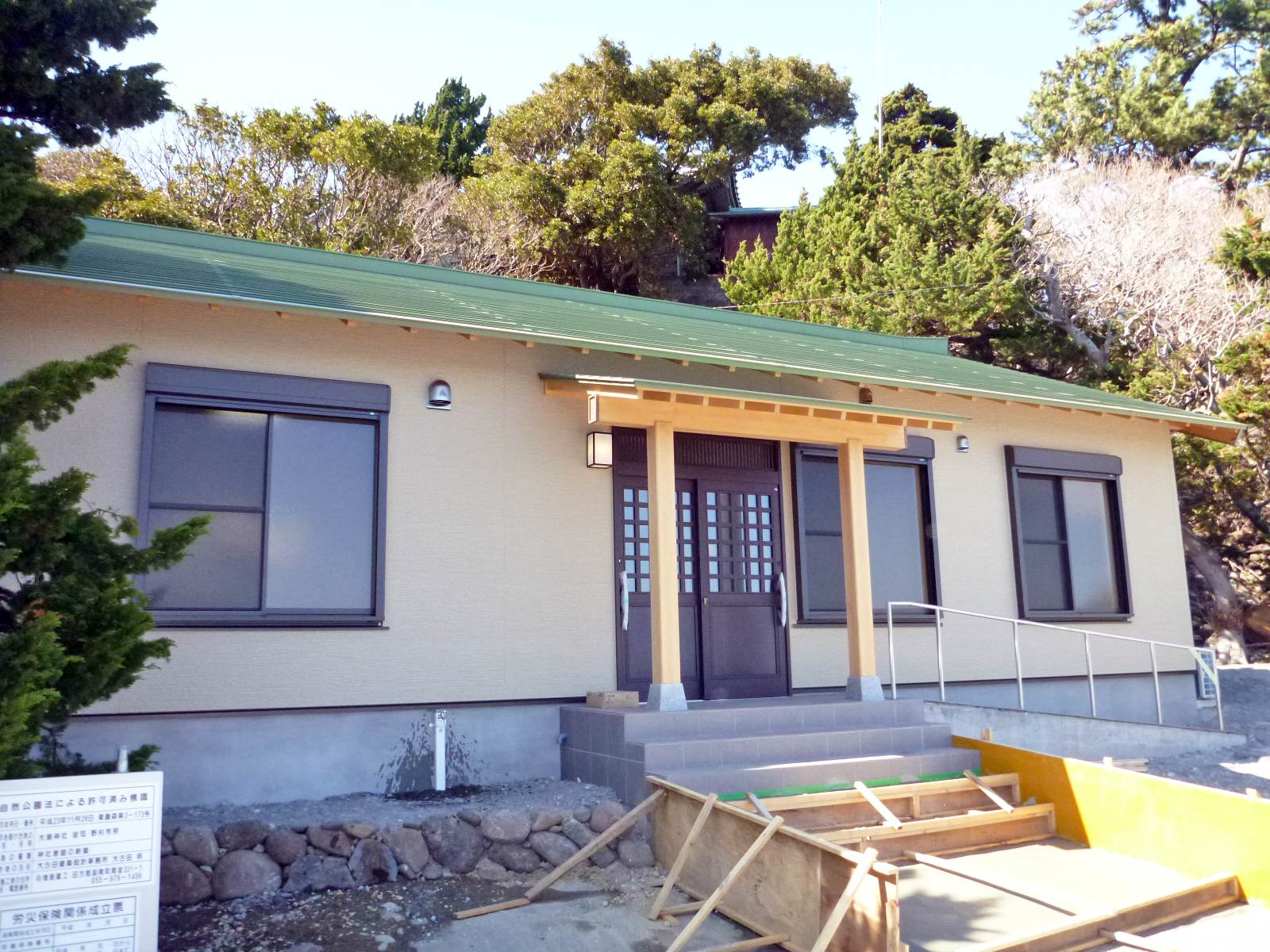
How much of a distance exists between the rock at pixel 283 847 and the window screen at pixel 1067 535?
7.47 m

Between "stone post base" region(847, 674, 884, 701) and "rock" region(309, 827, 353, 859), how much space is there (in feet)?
13.4

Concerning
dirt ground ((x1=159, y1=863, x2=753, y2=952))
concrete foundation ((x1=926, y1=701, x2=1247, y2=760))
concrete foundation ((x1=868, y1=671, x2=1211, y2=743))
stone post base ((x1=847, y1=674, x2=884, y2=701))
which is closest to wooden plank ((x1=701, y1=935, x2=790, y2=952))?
dirt ground ((x1=159, y1=863, x2=753, y2=952))

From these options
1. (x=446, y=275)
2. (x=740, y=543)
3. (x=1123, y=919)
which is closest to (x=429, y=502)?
(x=740, y=543)

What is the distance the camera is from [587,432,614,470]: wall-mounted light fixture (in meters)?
7.96

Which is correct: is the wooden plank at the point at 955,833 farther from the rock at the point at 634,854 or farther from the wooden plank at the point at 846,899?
the wooden plank at the point at 846,899

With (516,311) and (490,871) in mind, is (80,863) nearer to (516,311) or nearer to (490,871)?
(490,871)

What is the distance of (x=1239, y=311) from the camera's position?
61.4 ft

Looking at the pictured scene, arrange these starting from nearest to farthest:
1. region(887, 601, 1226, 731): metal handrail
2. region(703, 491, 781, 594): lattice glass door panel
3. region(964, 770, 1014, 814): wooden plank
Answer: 1. region(964, 770, 1014, 814): wooden plank
2. region(887, 601, 1226, 731): metal handrail
3. region(703, 491, 781, 594): lattice glass door panel

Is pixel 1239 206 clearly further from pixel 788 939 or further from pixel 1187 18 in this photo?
pixel 788 939

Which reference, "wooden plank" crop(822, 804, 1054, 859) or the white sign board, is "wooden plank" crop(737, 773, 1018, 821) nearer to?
"wooden plank" crop(822, 804, 1054, 859)

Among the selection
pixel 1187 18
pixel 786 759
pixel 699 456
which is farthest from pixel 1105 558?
pixel 1187 18

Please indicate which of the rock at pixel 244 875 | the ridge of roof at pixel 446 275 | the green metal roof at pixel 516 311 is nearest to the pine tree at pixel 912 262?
the ridge of roof at pixel 446 275

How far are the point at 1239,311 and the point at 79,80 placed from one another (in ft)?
64.2

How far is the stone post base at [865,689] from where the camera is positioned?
26.0 feet
